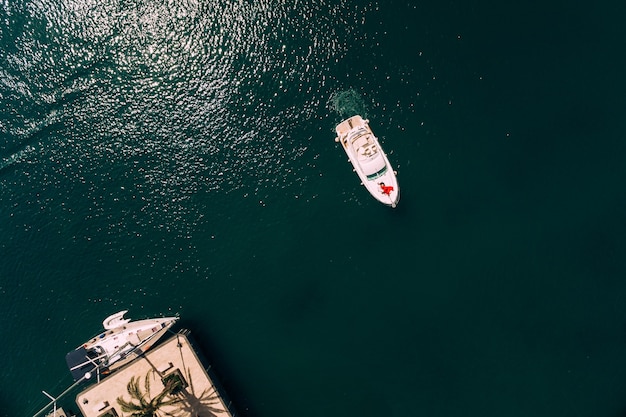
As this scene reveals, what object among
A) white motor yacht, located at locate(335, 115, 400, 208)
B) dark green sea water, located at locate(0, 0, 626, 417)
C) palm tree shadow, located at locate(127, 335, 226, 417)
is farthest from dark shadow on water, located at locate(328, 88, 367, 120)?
palm tree shadow, located at locate(127, 335, 226, 417)

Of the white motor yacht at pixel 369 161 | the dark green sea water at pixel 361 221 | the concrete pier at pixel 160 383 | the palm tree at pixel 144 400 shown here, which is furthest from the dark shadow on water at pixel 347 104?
the palm tree at pixel 144 400

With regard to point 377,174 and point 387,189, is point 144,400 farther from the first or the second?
point 377,174

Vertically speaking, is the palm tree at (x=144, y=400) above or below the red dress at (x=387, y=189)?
below

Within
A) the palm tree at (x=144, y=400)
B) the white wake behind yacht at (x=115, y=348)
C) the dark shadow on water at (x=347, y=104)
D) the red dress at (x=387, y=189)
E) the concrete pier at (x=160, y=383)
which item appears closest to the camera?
the palm tree at (x=144, y=400)

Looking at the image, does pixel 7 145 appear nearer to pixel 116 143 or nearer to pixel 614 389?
pixel 116 143

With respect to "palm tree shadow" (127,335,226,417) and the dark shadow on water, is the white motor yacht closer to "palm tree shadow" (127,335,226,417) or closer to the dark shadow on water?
the dark shadow on water

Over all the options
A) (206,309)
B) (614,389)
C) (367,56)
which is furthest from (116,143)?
(614,389)

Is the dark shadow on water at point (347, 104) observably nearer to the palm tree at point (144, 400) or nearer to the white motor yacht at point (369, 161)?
the white motor yacht at point (369, 161)

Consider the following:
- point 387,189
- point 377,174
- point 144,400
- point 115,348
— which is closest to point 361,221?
point 387,189
